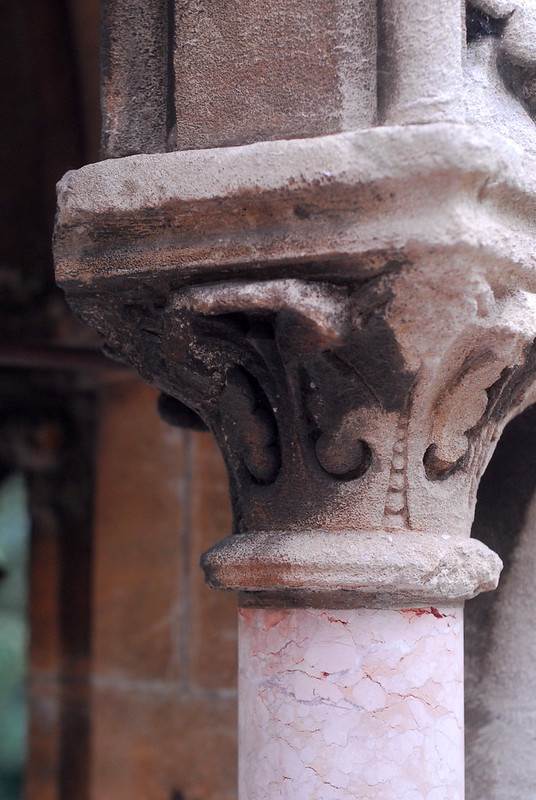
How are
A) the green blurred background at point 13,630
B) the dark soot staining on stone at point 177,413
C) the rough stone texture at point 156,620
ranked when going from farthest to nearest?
the green blurred background at point 13,630 < the rough stone texture at point 156,620 < the dark soot staining on stone at point 177,413

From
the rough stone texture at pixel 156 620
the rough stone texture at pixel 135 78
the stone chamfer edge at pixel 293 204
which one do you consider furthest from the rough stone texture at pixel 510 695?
the rough stone texture at pixel 156 620

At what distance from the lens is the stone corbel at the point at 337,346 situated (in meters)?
0.91

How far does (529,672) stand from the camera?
4.36ft

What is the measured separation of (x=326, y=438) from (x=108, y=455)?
152 cm

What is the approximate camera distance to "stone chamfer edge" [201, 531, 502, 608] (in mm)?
968

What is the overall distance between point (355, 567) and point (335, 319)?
0.80 feet

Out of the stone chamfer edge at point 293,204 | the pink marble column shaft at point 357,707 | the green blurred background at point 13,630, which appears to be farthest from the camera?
the green blurred background at point 13,630

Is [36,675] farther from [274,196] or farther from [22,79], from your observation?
A: [274,196]

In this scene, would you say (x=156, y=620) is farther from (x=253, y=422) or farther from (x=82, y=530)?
(x=253, y=422)

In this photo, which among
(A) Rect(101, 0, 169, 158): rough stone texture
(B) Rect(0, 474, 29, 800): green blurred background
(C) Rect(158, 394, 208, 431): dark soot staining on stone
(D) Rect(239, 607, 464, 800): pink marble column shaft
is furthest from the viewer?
(B) Rect(0, 474, 29, 800): green blurred background

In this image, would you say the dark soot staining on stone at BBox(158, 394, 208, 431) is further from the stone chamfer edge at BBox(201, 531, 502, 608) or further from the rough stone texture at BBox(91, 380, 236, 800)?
the rough stone texture at BBox(91, 380, 236, 800)

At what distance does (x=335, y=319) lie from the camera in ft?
3.13

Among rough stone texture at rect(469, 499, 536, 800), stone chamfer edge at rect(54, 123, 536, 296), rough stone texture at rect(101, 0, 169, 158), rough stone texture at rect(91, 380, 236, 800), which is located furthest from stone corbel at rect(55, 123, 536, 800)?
rough stone texture at rect(91, 380, 236, 800)

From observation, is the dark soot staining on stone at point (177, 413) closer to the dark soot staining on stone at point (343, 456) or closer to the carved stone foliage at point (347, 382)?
the carved stone foliage at point (347, 382)
